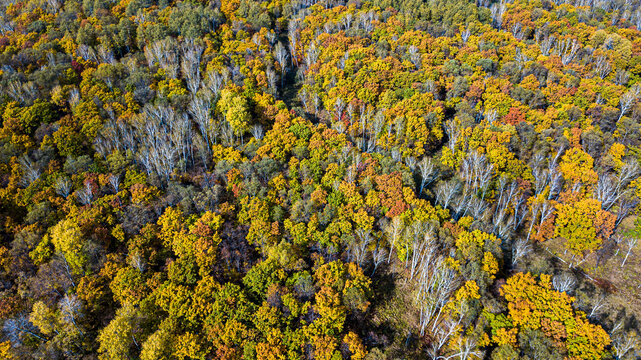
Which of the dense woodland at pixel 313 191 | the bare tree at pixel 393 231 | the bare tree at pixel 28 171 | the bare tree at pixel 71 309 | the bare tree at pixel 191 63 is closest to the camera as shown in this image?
the bare tree at pixel 71 309

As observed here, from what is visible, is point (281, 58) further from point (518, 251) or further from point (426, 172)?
point (518, 251)

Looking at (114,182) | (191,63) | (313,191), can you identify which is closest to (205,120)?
(191,63)

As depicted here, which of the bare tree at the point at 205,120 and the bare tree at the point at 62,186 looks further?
the bare tree at the point at 205,120

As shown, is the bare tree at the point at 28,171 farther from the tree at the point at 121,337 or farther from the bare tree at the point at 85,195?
the tree at the point at 121,337

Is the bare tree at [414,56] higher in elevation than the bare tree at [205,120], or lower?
higher

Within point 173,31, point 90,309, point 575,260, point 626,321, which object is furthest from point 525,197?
point 173,31

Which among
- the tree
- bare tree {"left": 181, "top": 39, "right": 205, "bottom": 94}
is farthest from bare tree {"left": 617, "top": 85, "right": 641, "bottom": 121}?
the tree

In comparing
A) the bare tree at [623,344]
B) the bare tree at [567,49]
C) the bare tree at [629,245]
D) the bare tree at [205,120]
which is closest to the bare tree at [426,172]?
the bare tree at [629,245]

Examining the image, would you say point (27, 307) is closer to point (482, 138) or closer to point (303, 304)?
point (303, 304)
